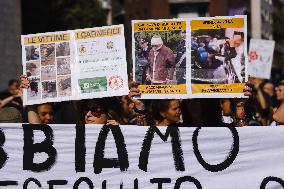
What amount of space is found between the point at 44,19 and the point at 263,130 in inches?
1043

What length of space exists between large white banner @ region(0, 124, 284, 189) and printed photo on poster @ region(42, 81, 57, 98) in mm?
287

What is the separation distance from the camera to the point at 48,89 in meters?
5.67

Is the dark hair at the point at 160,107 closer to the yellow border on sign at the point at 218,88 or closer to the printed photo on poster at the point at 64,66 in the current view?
the yellow border on sign at the point at 218,88

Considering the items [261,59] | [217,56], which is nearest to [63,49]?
[217,56]

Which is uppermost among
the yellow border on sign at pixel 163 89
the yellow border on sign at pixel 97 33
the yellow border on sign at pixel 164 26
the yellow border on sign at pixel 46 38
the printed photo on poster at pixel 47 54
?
the yellow border on sign at pixel 164 26

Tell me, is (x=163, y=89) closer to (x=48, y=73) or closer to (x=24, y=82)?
(x=48, y=73)

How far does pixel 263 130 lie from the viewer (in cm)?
538

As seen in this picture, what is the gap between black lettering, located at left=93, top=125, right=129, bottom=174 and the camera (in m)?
5.39

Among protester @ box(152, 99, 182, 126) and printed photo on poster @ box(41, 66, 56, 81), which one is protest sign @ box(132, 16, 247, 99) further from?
printed photo on poster @ box(41, 66, 56, 81)

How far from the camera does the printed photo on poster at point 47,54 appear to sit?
568 centimetres

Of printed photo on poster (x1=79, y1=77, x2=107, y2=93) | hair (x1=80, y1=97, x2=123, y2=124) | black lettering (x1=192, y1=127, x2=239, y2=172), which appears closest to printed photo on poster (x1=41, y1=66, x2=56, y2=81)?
printed photo on poster (x1=79, y1=77, x2=107, y2=93)

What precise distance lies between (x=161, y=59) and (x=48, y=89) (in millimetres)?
909

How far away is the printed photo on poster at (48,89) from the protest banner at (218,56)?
107cm

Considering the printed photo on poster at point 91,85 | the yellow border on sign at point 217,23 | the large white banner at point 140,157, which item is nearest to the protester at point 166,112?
the large white banner at point 140,157
